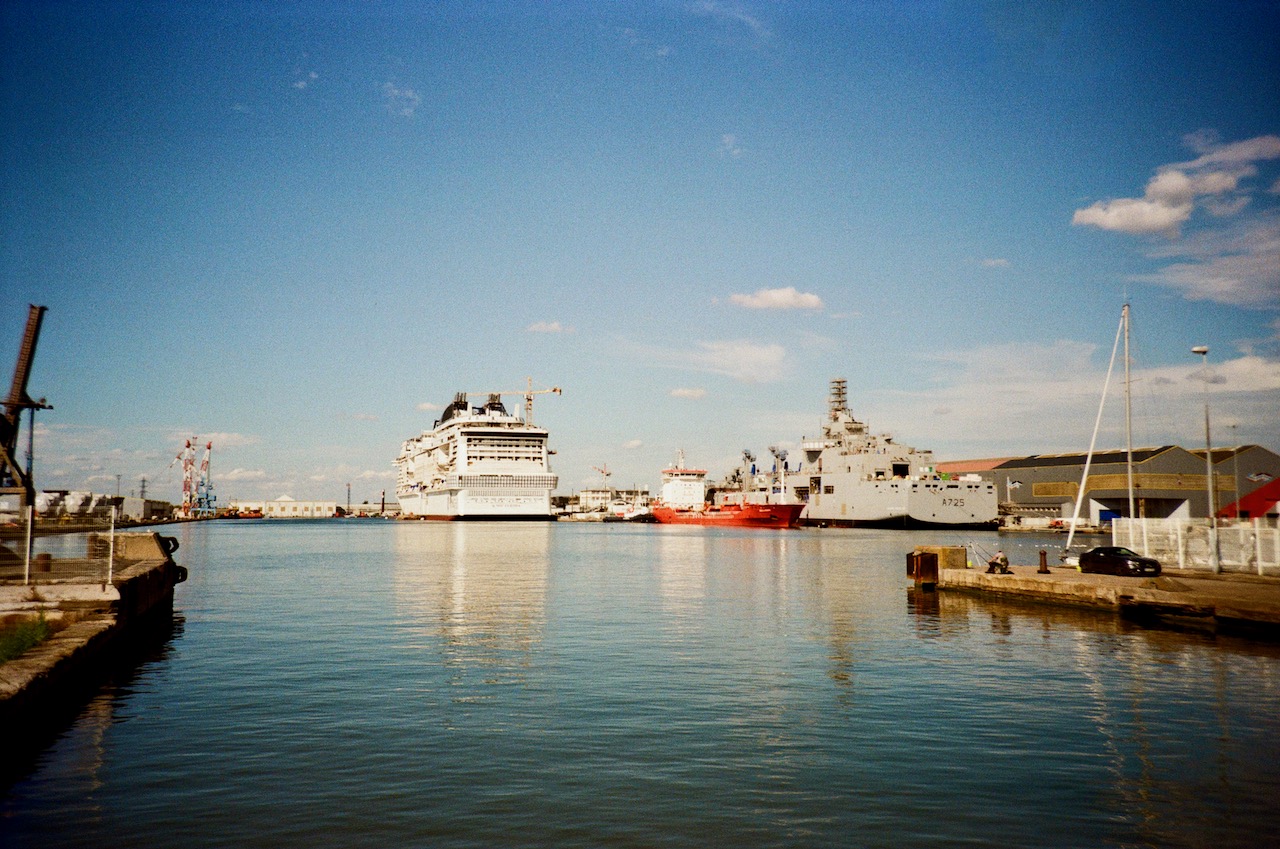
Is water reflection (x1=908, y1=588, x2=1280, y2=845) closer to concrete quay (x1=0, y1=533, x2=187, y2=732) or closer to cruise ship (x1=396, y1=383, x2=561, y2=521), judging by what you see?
concrete quay (x1=0, y1=533, x2=187, y2=732)

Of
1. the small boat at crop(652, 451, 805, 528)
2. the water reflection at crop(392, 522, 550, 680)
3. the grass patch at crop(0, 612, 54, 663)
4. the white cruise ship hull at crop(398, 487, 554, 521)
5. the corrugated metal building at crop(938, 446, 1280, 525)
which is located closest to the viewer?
the grass patch at crop(0, 612, 54, 663)

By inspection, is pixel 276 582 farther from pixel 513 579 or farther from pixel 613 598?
pixel 613 598

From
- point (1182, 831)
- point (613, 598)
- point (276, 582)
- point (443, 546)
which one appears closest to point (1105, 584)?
point (613, 598)

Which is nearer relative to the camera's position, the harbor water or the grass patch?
the harbor water

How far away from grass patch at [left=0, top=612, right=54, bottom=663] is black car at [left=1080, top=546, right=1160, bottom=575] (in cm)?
3419

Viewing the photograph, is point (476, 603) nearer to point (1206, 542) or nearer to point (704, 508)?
point (1206, 542)

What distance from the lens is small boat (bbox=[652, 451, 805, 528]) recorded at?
132m

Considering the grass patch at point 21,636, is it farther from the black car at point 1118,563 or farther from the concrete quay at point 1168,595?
the black car at point 1118,563

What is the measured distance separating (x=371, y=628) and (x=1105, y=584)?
23861 mm

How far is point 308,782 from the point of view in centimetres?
1041

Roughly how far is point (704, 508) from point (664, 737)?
14616 centimetres

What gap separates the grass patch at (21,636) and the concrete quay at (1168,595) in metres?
28.5

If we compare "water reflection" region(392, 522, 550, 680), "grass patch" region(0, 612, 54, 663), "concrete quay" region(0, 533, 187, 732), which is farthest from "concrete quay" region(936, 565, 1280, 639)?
"grass patch" region(0, 612, 54, 663)

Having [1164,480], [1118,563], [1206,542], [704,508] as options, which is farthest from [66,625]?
[704,508]
